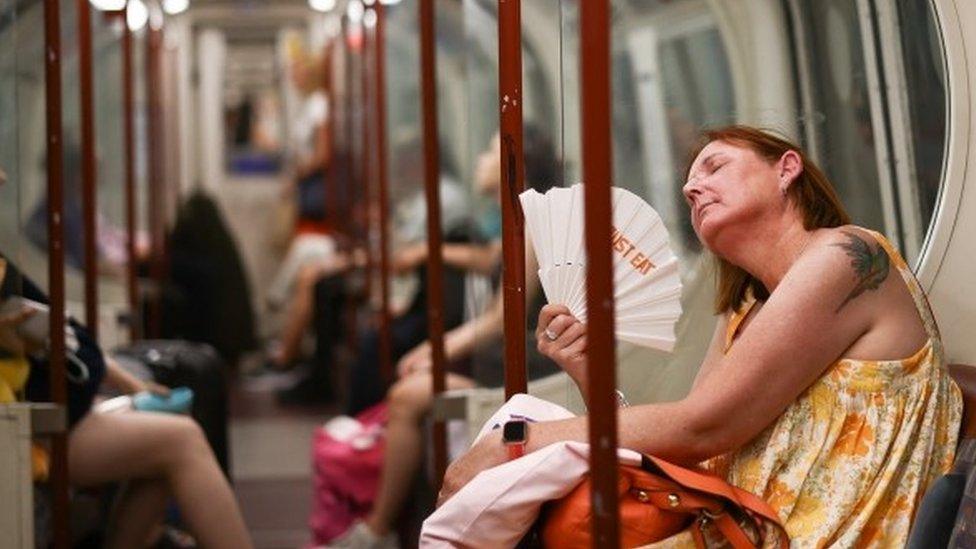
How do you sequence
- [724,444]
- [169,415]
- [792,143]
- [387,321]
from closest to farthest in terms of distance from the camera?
[724,444] → [792,143] → [169,415] → [387,321]

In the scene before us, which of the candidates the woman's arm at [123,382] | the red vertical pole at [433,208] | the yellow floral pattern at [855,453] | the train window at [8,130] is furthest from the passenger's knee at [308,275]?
the yellow floral pattern at [855,453]

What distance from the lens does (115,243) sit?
9367 millimetres

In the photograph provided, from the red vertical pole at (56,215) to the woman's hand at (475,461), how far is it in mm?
1303

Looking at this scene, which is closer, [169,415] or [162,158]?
[169,415]

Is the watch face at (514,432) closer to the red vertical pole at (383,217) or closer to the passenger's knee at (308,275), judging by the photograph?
the red vertical pole at (383,217)

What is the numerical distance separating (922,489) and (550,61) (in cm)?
164

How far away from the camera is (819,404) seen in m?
3.10

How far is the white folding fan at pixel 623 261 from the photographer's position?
321 cm

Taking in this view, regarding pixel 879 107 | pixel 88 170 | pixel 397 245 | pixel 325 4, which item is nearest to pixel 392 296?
pixel 397 245

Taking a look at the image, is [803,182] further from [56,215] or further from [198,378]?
[198,378]

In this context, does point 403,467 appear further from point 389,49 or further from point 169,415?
point 389,49

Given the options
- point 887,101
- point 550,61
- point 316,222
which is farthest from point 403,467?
point 316,222

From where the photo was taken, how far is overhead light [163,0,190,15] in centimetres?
1148

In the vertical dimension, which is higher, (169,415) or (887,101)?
(887,101)
